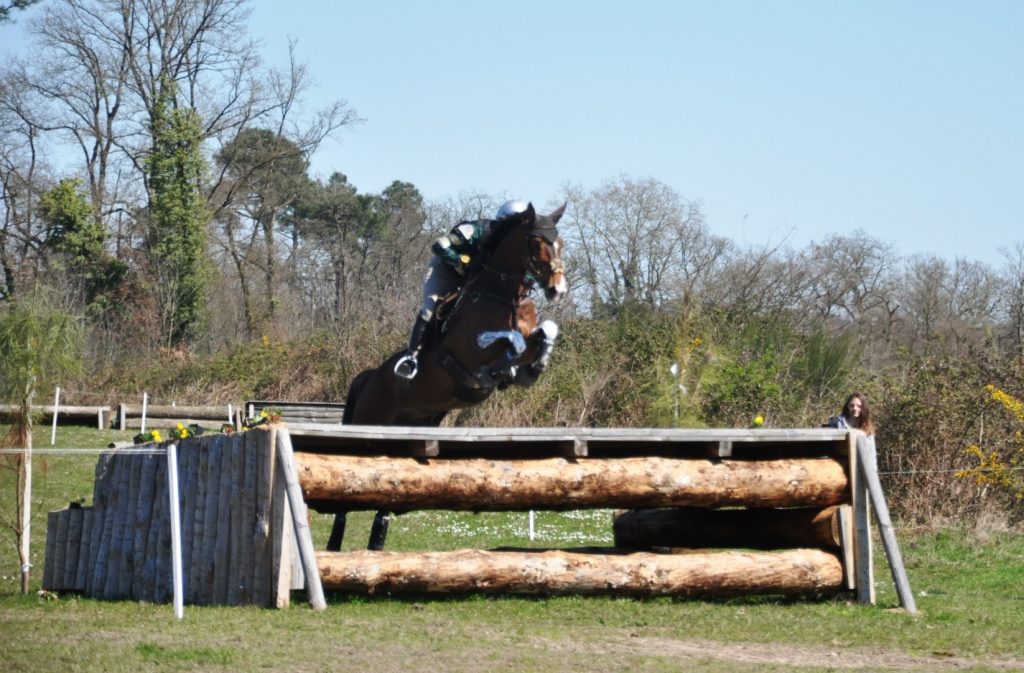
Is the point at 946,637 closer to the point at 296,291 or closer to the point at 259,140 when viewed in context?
the point at 259,140

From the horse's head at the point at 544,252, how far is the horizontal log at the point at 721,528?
2.34 m

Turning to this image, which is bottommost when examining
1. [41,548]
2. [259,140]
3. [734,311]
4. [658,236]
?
[41,548]

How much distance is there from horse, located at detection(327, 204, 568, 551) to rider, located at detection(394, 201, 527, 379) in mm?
90

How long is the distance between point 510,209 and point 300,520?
4.61 metres

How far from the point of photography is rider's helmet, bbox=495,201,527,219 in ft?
42.1

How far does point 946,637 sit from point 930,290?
148 ft

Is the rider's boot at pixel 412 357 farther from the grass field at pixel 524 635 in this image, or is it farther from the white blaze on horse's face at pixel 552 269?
the grass field at pixel 524 635

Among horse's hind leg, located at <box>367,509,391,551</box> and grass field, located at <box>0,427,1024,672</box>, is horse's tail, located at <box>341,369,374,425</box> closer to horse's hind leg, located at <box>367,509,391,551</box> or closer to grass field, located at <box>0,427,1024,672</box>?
horse's hind leg, located at <box>367,509,391,551</box>

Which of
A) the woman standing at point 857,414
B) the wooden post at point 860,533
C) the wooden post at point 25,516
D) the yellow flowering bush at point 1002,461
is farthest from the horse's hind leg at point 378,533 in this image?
the yellow flowering bush at point 1002,461

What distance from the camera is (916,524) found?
1838 cm

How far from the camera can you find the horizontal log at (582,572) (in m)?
10.2

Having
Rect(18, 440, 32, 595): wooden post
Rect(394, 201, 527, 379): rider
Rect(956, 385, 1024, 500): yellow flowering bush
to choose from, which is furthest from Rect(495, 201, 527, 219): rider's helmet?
Rect(956, 385, 1024, 500): yellow flowering bush

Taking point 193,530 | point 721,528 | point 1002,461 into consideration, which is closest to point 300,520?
point 193,530

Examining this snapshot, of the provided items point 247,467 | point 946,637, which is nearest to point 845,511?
point 946,637
